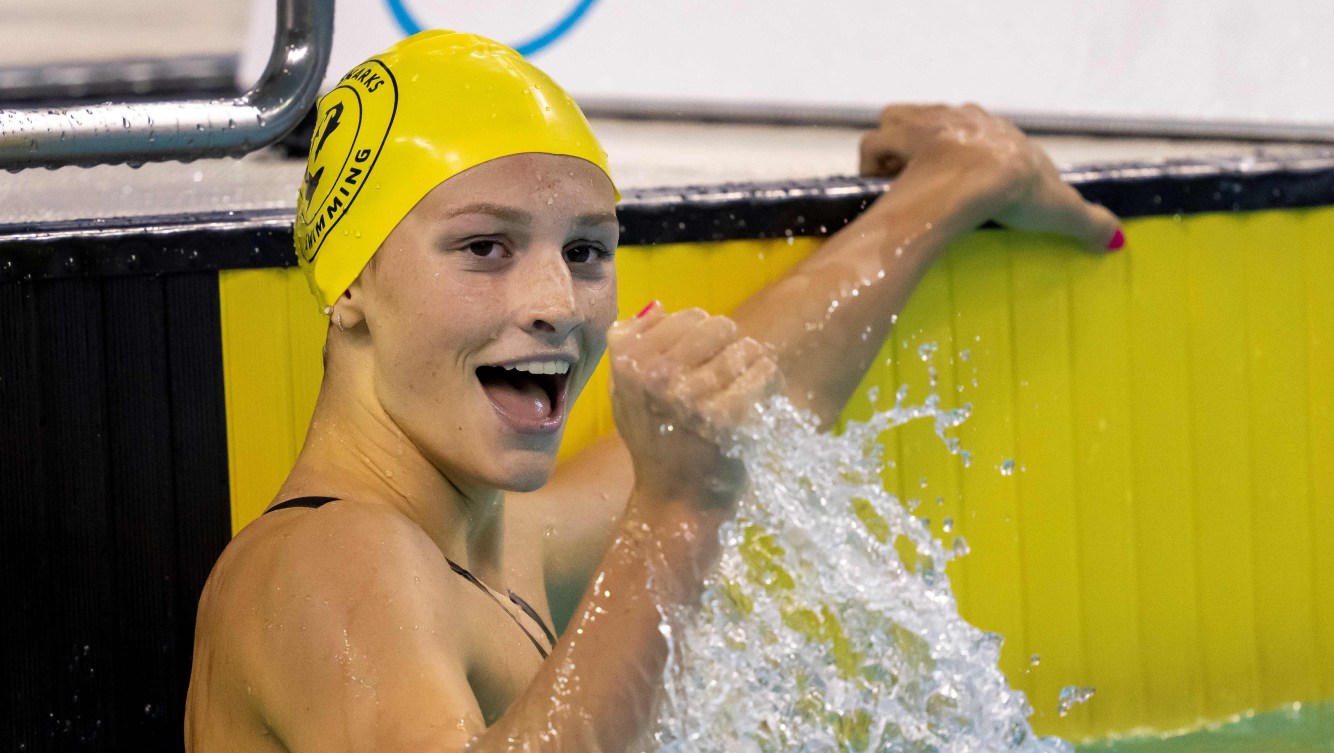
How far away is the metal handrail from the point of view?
1.61 meters

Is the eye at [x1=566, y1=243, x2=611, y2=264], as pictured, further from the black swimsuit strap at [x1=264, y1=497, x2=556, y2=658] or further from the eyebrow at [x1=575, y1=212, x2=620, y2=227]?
the black swimsuit strap at [x1=264, y1=497, x2=556, y2=658]

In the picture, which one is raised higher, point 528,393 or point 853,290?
point 853,290

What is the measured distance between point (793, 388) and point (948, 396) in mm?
269

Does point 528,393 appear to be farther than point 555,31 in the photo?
No

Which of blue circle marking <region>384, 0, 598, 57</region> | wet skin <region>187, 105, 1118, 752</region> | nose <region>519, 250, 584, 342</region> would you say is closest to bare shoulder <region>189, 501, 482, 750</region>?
wet skin <region>187, 105, 1118, 752</region>

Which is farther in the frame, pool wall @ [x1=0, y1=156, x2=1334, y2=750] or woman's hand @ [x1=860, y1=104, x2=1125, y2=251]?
woman's hand @ [x1=860, y1=104, x2=1125, y2=251]

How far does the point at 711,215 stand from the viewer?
75.7 inches

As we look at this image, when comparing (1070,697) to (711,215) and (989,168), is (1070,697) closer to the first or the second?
(989,168)

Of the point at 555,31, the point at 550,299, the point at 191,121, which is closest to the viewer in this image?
the point at 550,299

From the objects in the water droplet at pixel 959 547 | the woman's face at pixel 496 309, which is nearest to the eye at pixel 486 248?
the woman's face at pixel 496 309

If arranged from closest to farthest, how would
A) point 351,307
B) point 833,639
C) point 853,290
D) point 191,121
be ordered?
point 351,307 → point 191,121 → point 853,290 → point 833,639

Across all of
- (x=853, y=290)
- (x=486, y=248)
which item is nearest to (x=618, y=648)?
(x=486, y=248)

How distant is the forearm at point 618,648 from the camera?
1.12 metres

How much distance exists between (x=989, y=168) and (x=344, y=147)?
89cm
